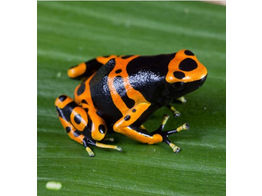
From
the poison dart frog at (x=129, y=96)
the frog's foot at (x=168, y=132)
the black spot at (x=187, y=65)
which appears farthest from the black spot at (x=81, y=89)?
the black spot at (x=187, y=65)

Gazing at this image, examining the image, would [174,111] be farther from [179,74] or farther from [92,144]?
[92,144]

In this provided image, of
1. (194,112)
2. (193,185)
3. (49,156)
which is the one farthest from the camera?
(194,112)

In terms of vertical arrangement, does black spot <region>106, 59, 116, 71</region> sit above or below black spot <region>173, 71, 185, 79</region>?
below

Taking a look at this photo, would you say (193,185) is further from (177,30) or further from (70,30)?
(70,30)

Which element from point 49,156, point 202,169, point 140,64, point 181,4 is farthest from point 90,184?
point 181,4

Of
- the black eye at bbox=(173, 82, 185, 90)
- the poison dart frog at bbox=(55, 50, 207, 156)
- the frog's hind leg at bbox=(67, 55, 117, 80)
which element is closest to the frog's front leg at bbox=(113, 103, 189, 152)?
the poison dart frog at bbox=(55, 50, 207, 156)

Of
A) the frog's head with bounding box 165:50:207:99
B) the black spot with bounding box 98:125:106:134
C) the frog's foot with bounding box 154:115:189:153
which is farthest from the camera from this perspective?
the black spot with bounding box 98:125:106:134

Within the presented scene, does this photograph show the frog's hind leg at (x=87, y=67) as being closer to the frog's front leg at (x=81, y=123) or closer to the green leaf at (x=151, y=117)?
the green leaf at (x=151, y=117)

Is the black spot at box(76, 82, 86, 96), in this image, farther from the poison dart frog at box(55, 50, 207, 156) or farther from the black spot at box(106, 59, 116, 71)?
the black spot at box(106, 59, 116, 71)
